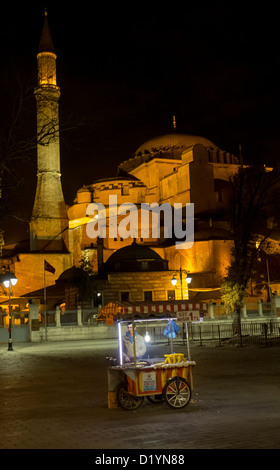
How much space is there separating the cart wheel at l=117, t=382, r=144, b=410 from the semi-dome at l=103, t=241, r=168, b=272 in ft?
106

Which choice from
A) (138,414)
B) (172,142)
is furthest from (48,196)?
(138,414)

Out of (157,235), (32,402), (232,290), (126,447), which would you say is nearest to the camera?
(126,447)

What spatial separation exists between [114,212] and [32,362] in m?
36.9

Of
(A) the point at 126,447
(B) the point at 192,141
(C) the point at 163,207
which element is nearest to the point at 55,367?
(A) the point at 126,447

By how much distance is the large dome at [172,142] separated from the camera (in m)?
63.9

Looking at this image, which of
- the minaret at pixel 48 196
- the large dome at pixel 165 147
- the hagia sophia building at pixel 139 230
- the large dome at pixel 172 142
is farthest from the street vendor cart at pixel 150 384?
the large dome at pixel 172 142

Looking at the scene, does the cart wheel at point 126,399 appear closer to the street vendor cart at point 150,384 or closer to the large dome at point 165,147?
the street vendor cart at point 150,384

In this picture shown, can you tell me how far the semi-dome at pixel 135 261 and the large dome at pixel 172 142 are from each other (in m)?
23.4

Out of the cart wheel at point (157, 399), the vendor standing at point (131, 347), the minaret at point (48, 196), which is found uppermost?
the minaret at point (48, 196)

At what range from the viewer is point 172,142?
212ft

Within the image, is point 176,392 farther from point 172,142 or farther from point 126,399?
point 172,142

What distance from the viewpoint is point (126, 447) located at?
20.2ft

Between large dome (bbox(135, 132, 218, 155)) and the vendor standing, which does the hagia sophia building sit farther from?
the vendor standing

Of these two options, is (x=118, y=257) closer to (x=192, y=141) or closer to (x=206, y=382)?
(x=192, y=141)
